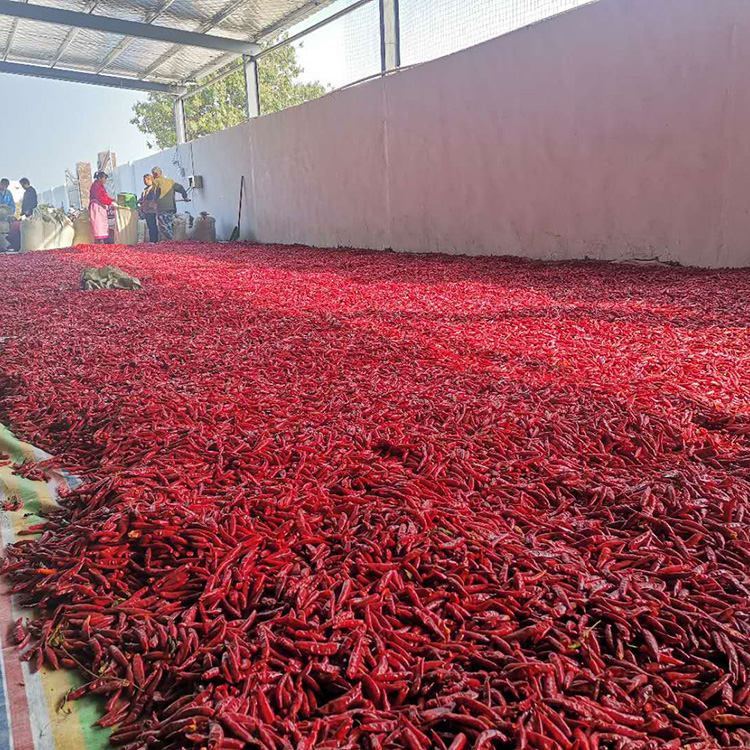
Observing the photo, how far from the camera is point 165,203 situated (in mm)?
20312

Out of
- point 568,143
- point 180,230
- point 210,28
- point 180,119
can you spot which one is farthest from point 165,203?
point 568,143

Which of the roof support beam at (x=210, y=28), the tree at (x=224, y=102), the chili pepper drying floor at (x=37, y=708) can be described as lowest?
the chili pepper drying floor at (x=37, y=708)

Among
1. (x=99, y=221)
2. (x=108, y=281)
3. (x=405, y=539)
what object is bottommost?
(x=405, y=539)

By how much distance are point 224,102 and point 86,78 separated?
58.9ft

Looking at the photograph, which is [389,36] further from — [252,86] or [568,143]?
[252,86]

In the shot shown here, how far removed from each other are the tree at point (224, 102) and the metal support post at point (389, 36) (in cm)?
2535

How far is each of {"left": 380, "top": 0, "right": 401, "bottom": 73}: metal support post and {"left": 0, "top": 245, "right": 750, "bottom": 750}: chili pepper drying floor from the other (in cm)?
1039

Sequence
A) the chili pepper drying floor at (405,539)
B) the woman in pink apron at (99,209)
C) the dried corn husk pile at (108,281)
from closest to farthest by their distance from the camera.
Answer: the chili pepper drying floor at (405,539), the dried corn husk pile at (108,281), the woman in pink apron at (99,209)

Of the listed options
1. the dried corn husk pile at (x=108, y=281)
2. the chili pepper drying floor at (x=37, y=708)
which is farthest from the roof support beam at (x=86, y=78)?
the chili pepper drying floor at (x=37, y=708)

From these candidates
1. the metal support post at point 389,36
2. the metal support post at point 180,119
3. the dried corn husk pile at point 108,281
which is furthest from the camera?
the metal support post at point 180,119

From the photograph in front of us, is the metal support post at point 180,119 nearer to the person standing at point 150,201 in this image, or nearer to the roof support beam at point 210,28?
the roof support beam at point 210,28

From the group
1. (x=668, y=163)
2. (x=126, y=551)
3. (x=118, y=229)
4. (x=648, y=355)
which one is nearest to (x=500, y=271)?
(x=668, y=163)

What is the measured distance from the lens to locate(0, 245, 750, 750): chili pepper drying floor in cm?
160

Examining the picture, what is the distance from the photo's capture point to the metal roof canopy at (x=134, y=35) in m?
15.1
